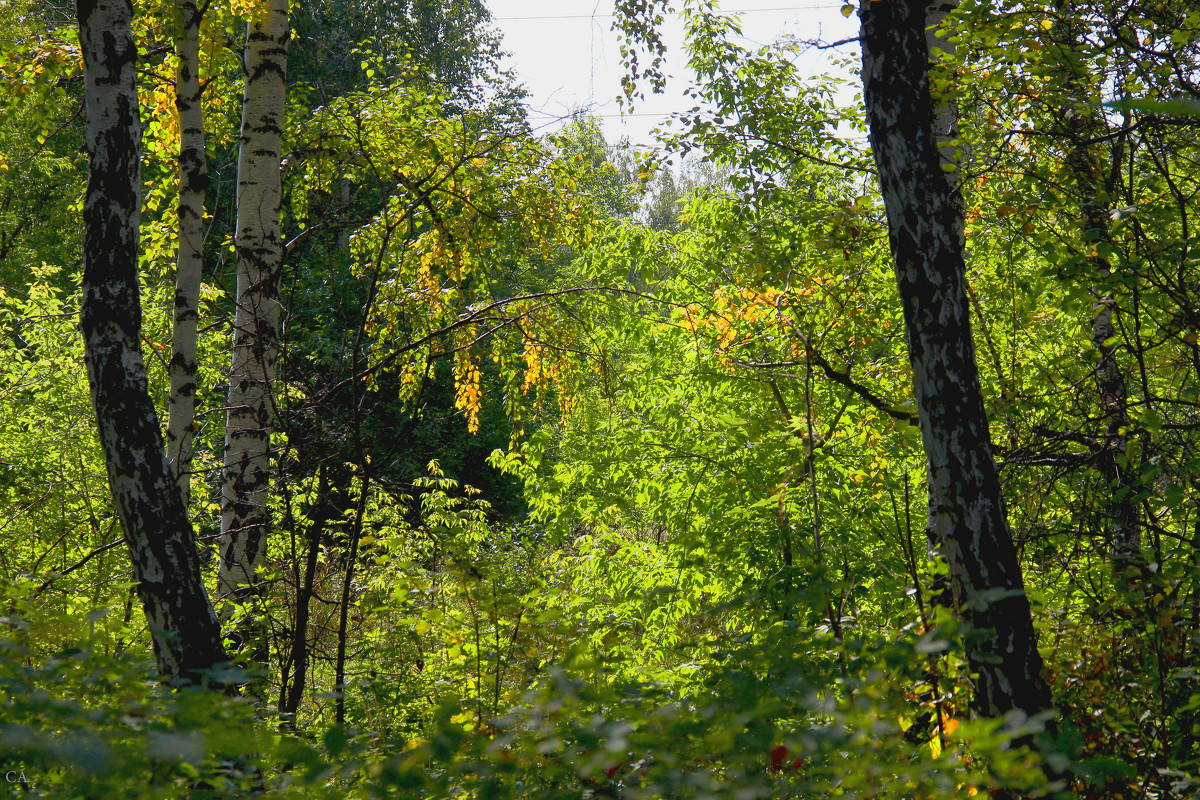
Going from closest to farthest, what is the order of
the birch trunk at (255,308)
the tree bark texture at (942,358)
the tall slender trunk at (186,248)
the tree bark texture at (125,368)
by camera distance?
the tree bark texture at (942,358)
the tree bark texture at (125,368)
the tall slender trunk at (186,248)
the birch trunk at (255,308)

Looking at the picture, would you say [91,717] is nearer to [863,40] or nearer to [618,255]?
[863,40]

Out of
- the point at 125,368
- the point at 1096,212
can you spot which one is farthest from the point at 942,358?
the point at 125,368

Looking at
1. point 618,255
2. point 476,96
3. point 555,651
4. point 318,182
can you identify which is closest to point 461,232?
point 318,182

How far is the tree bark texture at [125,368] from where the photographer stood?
3.04 meters

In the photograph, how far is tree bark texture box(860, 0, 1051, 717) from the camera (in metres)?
2.61

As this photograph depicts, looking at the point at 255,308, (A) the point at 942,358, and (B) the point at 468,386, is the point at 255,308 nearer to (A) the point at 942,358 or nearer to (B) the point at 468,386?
(B) the point at 468,386

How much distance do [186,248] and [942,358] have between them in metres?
3.64

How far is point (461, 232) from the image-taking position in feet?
17.9

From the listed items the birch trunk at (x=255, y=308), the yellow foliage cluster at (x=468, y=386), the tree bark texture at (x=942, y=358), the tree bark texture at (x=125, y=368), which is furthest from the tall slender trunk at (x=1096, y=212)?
the birch trunk at (x=255, y=308)

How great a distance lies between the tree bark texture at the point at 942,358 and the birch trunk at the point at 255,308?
321cm

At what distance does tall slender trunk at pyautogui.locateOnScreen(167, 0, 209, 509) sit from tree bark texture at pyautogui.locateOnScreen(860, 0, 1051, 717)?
335 centimetres

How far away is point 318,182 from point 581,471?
2960mm

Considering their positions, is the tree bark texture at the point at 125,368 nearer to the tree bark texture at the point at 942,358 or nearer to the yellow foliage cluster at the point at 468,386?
the yellow foliage cluster at the point at 468,386

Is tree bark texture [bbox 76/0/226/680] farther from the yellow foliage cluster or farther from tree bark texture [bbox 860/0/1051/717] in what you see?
tree bark texture [bbox 860/0/1051/717]
